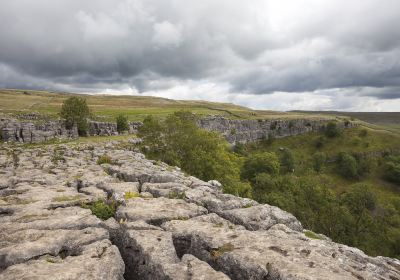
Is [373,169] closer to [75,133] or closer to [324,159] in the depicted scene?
[324,159]

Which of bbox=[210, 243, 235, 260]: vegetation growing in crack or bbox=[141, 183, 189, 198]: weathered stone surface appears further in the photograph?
bbox=[141, 183, 189, 198]: weathered stone surface

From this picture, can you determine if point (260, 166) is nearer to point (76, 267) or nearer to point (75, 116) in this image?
point (75, 116)

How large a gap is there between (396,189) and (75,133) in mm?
151345

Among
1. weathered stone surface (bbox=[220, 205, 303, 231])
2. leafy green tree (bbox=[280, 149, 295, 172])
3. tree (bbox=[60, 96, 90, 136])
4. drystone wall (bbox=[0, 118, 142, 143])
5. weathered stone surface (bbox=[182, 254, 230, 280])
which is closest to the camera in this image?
weathered stone surface (bbox=[182, 254, 230, 280])

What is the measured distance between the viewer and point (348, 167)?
165875 mm

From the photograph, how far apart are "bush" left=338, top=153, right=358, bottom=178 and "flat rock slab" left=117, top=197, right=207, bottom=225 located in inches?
6499

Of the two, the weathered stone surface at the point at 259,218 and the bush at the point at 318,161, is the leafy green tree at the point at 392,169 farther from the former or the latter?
the weathered stone surface at the point at 259,218

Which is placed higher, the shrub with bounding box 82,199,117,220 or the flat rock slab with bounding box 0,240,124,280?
the flat rock slab with bounding box 0,240,124,280

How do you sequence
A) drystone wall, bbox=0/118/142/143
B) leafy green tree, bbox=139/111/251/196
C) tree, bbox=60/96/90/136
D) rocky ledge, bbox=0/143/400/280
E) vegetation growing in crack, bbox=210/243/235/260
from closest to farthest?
rocky ledge, bbox=0/143/400/280, vegetation growing in crack, bbox=210/243/235/260, leafy green tree, bbox=139/111/251/196, drystone wall, bbox=0/118/142/143, tree, bbox=60/96/90/136

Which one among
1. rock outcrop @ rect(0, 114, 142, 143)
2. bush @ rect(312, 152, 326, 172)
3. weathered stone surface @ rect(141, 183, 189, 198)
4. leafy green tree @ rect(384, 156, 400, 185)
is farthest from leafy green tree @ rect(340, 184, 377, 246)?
bush @ rect(312, 152, 326, 172)

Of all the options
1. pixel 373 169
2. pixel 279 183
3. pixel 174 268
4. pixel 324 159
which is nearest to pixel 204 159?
pixel 279 183

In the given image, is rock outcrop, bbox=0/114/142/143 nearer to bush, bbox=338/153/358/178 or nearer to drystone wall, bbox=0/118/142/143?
drystone wall, bbox=0/118/142/143

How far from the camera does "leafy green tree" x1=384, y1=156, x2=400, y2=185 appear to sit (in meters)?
157

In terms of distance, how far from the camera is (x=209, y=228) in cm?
1545
